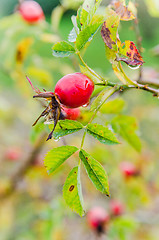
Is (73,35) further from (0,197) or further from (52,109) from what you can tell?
(0,197)

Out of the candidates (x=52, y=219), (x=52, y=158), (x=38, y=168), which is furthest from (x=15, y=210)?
(x=52, y=158)

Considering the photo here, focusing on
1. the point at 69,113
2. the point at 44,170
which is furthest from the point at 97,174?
the point at 44,170

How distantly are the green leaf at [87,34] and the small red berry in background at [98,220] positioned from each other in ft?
5.44

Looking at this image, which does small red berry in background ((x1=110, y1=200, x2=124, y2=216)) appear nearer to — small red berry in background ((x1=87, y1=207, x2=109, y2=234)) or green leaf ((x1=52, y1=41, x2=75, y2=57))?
small red berry in background ((x1=87, y1=207, x2=109, y2=234))

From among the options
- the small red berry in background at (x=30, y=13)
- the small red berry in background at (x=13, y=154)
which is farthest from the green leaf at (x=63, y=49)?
the small red berry in background at (x=13, y=154)

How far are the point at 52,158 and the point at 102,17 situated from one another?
0.37 meters

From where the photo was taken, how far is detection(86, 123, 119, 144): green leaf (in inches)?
28.7

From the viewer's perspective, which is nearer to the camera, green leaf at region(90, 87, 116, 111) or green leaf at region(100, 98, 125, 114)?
green leaf at region(90, 87, 116, 111)

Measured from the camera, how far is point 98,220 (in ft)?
6.97

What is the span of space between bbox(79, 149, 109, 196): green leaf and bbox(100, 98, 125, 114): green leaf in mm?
395

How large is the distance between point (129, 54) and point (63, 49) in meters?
0.17

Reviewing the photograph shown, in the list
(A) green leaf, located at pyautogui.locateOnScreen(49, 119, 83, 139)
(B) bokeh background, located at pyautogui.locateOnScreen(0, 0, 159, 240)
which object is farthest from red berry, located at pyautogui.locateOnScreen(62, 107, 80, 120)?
(B) bokeh background, located at pyautogui.locateOnScreen(0, 0, 159, 240)

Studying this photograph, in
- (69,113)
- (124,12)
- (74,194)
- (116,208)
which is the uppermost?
(124,12)

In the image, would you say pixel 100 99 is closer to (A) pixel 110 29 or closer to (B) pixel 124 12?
(A) pixel 110 29
